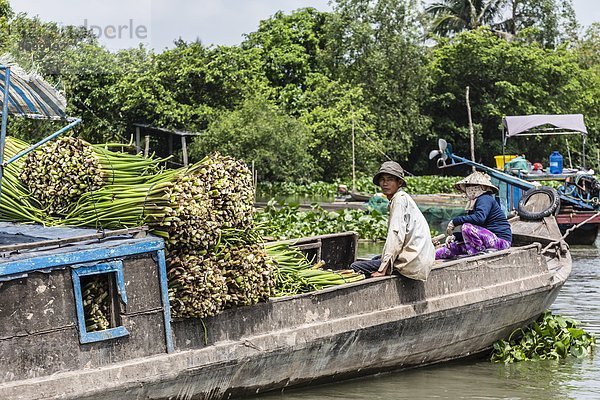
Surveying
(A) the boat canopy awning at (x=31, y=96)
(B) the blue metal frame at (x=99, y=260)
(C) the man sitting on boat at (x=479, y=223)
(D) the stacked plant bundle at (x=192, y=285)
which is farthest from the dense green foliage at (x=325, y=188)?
(B) the blue metal frame at (x=99, y=260)

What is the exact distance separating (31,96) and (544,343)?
472 cm

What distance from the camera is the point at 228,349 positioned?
19.2 ft

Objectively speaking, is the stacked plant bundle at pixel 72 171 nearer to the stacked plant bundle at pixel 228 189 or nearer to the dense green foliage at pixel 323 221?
the stacked plant bundle at pixel 228 189

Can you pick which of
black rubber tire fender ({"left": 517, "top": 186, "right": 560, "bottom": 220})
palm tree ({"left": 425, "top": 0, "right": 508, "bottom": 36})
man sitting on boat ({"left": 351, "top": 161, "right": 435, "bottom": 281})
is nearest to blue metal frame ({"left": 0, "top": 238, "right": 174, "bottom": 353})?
man sitting on boat ({"left": 351, "top": 161, "right": 435, "bottom": 281})

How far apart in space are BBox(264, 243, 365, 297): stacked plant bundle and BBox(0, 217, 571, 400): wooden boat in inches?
6.6

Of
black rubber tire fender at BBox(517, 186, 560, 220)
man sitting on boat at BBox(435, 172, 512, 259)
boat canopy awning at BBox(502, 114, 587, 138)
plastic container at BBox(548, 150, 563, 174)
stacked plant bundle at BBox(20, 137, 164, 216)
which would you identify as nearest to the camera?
stacked plant bundle at BBox(20, 137, 164, 216)

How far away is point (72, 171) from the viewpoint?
19.5 ft

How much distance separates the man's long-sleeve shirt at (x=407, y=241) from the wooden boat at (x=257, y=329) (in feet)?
0.49

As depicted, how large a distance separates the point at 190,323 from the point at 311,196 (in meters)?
23.4

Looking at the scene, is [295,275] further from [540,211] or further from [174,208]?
[540,211]

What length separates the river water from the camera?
22.0 ft

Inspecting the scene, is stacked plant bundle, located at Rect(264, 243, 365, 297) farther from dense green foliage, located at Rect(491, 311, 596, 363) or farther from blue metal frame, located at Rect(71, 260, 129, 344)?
dense green foliage, located at Rect(491, 311, 596, 363)

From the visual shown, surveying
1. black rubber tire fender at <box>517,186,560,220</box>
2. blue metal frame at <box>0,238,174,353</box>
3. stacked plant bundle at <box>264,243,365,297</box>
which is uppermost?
blue metal frame at <box>0,238,174,353</box>

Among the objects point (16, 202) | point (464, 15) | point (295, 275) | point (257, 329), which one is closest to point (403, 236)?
point (295, 275)
